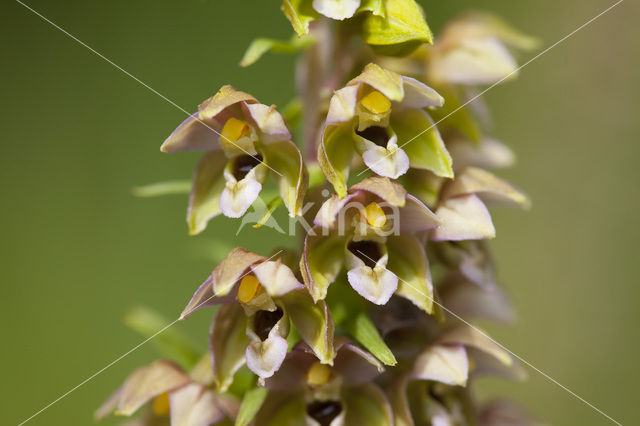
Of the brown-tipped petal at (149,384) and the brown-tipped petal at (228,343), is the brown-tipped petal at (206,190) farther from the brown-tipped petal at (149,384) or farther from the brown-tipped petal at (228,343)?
the brown-tipped petal at (149,384)

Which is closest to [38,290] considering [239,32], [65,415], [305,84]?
[65,415]

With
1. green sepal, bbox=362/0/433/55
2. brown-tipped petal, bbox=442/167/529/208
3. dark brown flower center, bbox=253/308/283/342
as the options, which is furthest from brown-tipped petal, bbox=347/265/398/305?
green sepal, bbox=362/0/433/55

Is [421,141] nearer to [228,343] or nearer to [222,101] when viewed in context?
[222,101]

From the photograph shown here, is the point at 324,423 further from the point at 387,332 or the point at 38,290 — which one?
the point at 38,290

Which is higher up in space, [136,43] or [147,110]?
[136,43]

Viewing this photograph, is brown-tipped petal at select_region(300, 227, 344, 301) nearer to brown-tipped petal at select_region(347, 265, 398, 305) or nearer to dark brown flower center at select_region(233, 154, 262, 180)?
brown-tipped petal at select_region(347, 265, 398, 305)

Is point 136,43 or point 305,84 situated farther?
point 136,43

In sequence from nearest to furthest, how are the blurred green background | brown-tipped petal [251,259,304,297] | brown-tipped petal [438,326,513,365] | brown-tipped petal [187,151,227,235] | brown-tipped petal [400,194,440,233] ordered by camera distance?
brown-tipped petal [251,259,304,297]
brown-tipped petal [400,194,440,233]
brown-tipped petal [187,151,227,235]
brown-tipped petal [438,326,513,365]
the blurred green background
